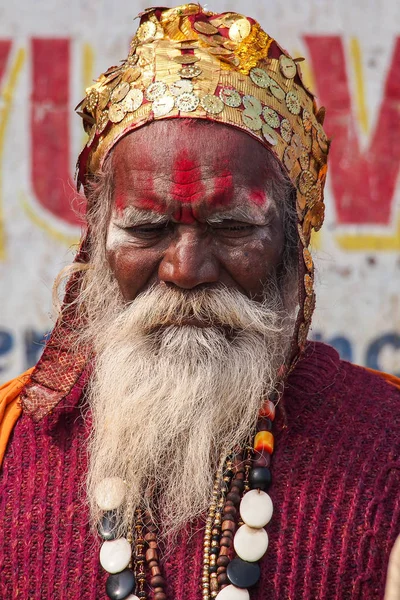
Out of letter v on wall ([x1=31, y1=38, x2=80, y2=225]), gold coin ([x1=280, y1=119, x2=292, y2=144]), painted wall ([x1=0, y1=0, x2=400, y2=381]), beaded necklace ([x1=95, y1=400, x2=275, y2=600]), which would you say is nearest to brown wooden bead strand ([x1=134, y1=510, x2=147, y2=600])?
beaded necklace ([x1=95, y1=400, x2=275, y2=600])

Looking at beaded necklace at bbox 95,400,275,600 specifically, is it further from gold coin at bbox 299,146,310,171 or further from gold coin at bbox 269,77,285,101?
gold coin at bbox 269,77,285,101

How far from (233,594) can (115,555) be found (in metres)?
0.32

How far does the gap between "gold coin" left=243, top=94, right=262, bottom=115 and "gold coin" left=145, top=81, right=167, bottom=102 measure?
22cm

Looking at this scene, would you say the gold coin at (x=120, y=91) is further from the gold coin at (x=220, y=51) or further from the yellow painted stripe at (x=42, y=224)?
the yellow painted stripe at (x=42, y=224)

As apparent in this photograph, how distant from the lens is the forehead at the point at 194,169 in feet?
8.20

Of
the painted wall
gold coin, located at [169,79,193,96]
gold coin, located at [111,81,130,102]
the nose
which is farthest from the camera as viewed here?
the painted wall

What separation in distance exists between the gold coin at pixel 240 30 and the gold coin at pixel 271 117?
23 cm

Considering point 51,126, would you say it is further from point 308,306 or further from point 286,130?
point 308,306

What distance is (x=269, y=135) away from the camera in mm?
2588

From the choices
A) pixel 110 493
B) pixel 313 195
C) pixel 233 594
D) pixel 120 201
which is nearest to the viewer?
pixel 233 594

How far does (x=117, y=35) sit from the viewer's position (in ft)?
14.9

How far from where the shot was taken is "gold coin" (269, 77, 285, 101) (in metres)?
2.68

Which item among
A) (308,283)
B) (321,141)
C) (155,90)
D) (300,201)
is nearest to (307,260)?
(308,283)

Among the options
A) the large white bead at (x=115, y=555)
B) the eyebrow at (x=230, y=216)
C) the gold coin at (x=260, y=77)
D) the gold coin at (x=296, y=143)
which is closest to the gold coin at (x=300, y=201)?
the gold coin at (x=296, y=143)
